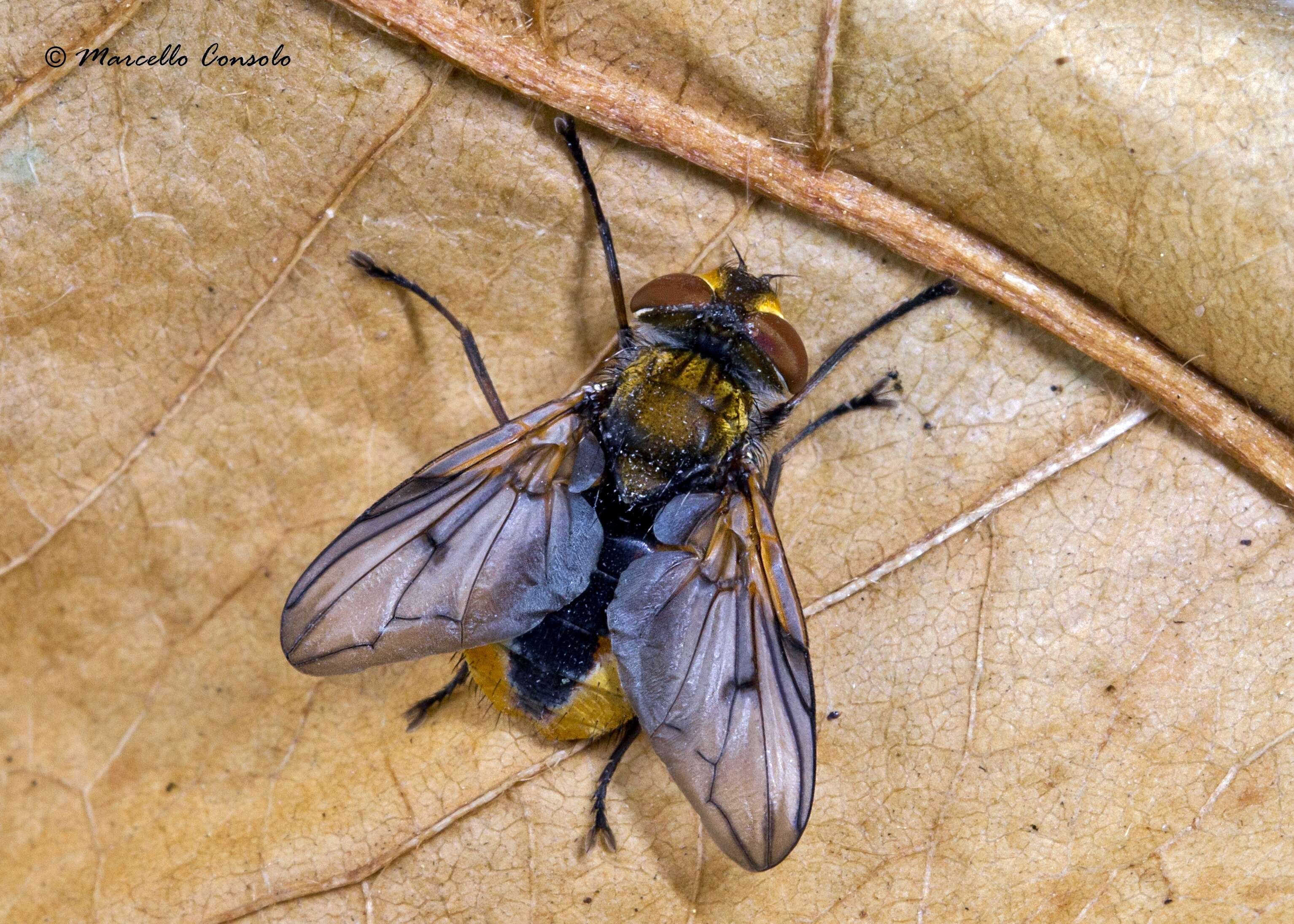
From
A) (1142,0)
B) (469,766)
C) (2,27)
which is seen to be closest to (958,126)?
(1142,0)

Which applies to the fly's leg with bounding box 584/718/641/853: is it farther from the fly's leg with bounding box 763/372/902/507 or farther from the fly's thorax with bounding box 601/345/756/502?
the fly's leg with bounding box 763/372/902/507

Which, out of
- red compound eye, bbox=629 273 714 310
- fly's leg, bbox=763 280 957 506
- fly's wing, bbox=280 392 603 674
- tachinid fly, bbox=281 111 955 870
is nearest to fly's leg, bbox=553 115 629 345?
tachinid fly, bbox=281 111 955 870

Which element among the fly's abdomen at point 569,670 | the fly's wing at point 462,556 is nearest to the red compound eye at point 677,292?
the fly's wing at point 462,556

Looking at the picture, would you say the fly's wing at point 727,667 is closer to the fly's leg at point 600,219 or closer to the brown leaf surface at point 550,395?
the brown leaf surface at point 550,395

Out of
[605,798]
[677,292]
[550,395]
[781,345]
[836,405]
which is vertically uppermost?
[677,292]

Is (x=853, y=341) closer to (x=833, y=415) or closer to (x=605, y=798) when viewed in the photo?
(x=833, y=415)

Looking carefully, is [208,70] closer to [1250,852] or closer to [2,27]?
[2,27]

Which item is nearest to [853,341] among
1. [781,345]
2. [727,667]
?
[781,345]
